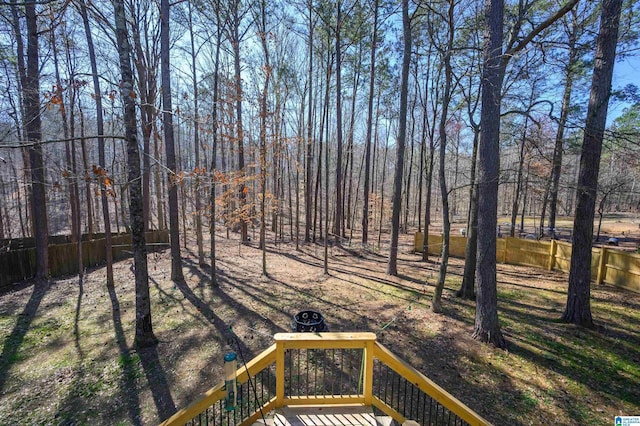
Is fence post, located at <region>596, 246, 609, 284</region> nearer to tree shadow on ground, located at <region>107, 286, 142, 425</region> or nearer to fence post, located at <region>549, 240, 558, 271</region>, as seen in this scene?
fence post, located at <region>549, 240, 558, 271</region>

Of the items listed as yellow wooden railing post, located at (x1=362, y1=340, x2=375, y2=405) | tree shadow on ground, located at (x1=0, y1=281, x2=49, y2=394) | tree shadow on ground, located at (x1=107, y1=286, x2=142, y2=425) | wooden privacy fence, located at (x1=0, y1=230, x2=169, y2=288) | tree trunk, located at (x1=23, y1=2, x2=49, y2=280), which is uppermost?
tree trunk, located at (x1=23, y1=2, x2=49, y2=280)

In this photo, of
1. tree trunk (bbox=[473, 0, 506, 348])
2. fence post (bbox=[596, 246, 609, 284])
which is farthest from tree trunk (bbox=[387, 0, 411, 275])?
fence post (bbox=[596, 246, 609, 284])

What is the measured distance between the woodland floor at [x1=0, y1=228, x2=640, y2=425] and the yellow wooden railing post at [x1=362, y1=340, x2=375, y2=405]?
190 centimetres

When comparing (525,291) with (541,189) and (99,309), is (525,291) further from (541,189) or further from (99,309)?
(99,309)

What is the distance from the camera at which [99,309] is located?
21.5 feet

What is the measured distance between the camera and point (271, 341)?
5.19 m

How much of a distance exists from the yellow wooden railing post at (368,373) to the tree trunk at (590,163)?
4877mm

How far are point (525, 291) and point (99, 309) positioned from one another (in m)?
11.3

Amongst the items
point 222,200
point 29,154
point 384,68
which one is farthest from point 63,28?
point 384,68

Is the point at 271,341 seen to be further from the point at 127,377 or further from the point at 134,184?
the point at 134,184

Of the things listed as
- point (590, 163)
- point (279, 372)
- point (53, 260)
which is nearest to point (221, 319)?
point (279, 372)

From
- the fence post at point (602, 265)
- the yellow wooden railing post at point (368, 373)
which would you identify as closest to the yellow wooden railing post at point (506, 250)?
the fence post at point (602, 265)

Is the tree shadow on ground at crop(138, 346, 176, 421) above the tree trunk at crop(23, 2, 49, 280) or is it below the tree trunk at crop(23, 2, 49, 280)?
below

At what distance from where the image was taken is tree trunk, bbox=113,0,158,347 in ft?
13.7
